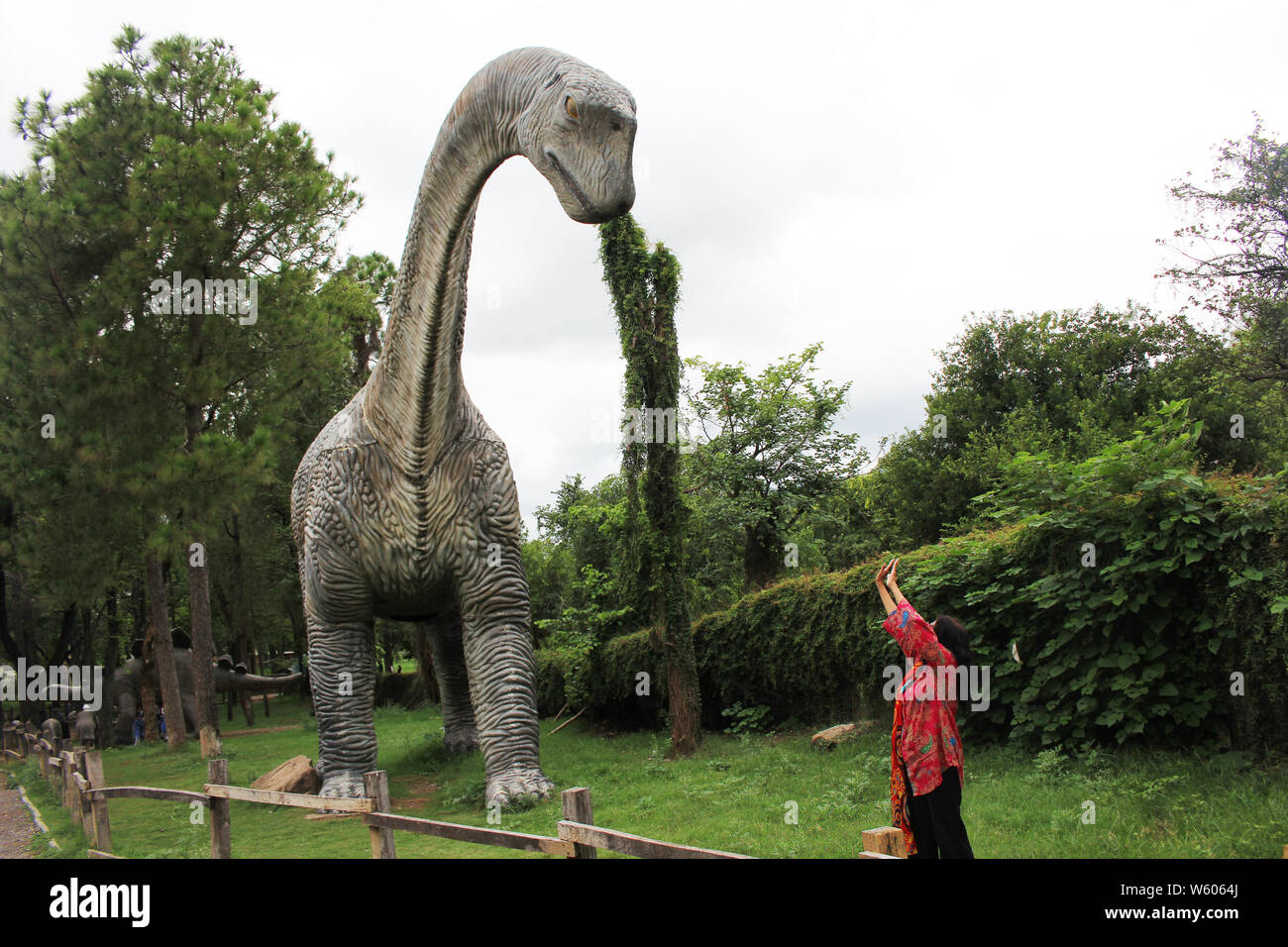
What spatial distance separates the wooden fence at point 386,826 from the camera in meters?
3.14

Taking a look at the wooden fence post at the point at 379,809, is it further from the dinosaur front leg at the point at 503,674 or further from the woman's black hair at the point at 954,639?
the woman's black hair at the point at 954,639

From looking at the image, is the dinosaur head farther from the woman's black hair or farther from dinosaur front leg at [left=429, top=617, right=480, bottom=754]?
dinosaur front leg at [left=429, top=617, right=480, bottom=754]

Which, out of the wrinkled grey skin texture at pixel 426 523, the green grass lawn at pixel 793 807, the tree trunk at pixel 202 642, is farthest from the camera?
the tree trunk at pixel 202 642

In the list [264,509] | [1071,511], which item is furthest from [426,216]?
[264,509]

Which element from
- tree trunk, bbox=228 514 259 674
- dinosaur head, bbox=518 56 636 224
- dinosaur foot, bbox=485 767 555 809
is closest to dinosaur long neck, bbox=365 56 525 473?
dinosaur head, bbox=518 56 636 224

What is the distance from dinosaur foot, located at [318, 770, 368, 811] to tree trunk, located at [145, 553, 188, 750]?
10.5m

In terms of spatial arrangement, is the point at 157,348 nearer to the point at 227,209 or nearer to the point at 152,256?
the point at 152,256

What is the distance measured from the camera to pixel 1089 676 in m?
6.64

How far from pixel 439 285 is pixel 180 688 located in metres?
16.6

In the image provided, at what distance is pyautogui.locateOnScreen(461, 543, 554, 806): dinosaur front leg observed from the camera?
22.6 ft

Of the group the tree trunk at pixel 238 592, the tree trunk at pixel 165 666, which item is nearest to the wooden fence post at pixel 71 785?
the tree trunk at pixel 165 666

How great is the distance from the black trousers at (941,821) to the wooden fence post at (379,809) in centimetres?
253

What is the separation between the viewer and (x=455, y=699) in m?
9.88
